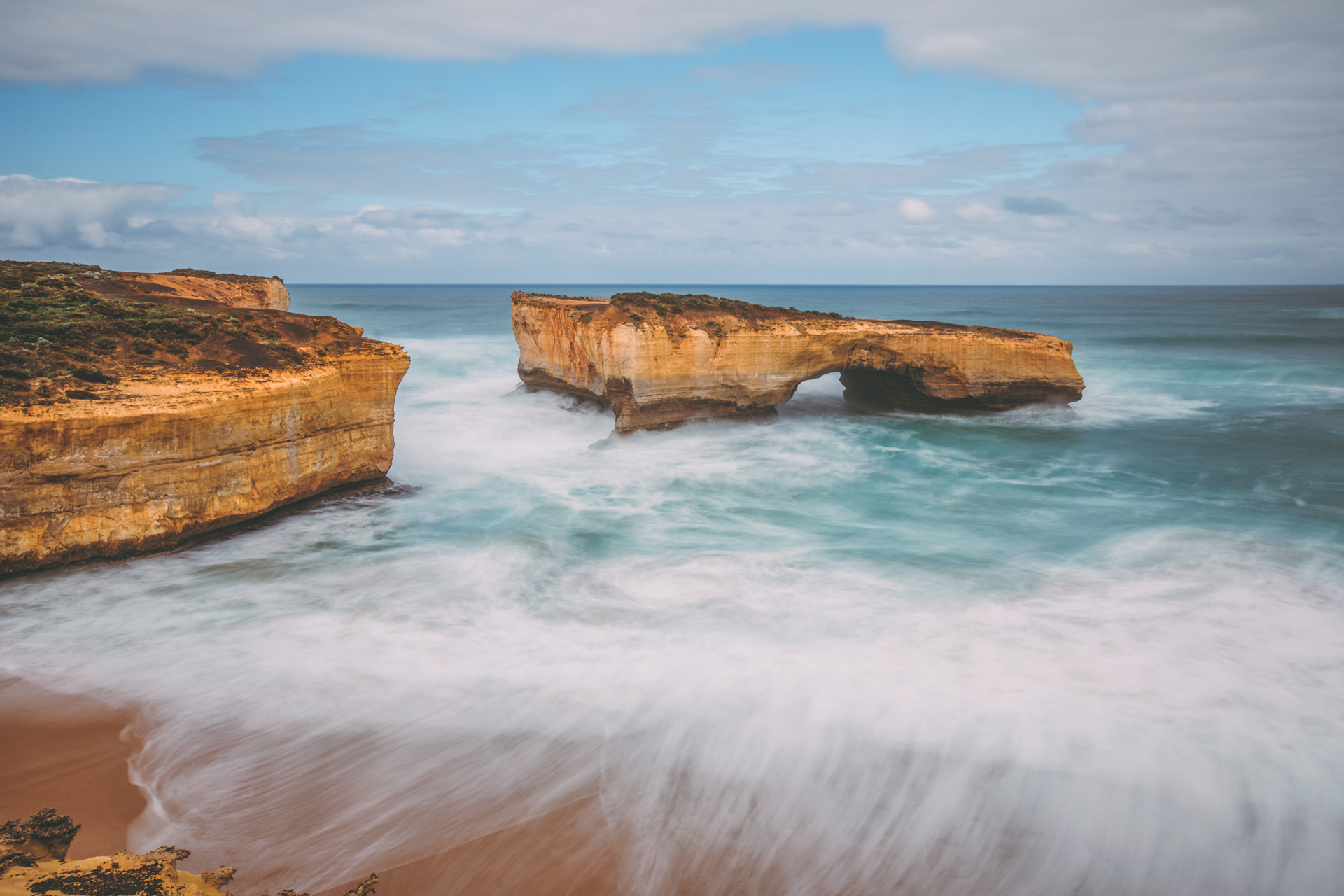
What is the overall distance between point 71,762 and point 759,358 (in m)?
13.5

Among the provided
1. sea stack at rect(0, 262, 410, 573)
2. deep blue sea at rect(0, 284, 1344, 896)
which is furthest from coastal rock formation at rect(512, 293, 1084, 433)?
sea stack at rect(0, 262, 410, 573)

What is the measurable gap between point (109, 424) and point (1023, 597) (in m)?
10.3

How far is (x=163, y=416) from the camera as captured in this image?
7.96m

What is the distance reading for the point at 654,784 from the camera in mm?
5496

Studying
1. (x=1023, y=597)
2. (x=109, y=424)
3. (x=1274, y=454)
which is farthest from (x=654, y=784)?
(x=1274, y=454)

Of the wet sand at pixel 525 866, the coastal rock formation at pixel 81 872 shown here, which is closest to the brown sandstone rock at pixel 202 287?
the coastal rock formation at pixel 81 872

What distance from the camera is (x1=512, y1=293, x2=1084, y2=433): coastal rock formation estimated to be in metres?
15.5

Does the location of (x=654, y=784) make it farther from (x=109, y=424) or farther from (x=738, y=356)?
(x=738, y=356)

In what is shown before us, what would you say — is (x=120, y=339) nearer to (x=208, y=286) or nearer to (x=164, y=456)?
(x=164, y=456)

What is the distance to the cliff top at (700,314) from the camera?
15523mm

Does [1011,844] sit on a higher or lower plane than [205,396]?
lower

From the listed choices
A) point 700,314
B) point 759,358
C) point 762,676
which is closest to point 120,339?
point 762,676

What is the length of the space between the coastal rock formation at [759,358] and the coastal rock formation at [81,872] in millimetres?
12156

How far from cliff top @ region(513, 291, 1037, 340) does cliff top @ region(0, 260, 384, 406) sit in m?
5.86
